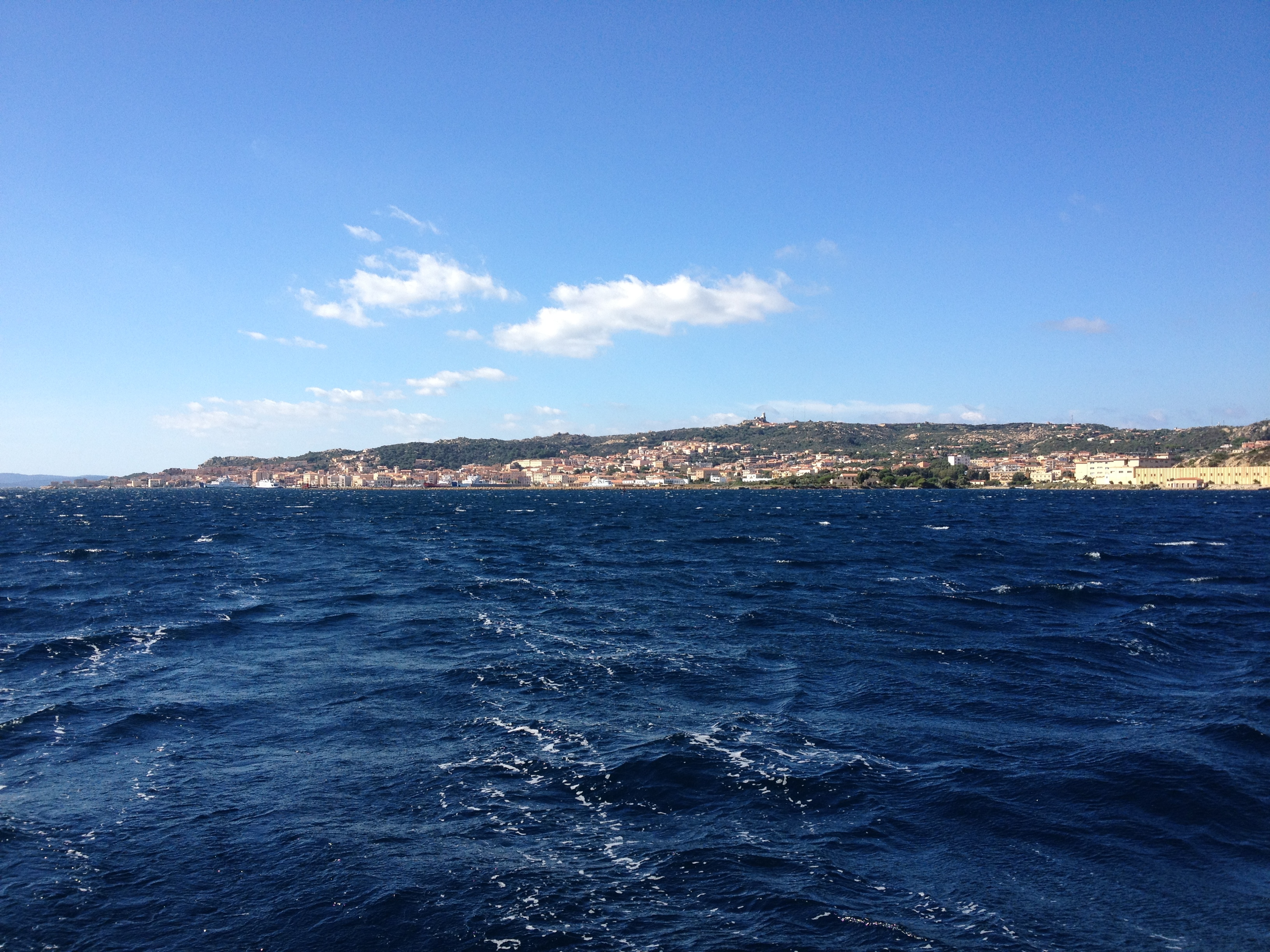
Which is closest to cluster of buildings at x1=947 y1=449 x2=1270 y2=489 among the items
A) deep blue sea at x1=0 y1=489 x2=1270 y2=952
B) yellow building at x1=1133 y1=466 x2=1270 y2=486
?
yellow building at x1=1133 y1=466 x2=1270 y2=486

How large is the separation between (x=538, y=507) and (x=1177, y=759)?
359ft

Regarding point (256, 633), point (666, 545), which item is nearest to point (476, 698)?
point (256, 633)

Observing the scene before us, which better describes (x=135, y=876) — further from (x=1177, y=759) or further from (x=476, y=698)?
(x=1177, y=759)

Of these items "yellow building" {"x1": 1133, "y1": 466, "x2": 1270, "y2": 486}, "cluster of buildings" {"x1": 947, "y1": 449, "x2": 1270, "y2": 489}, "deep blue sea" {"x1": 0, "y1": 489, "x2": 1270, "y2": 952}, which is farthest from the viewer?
"cluster of buildings" {"x1": 947, "y1": 449, "x2": 1270, "y2": 489}

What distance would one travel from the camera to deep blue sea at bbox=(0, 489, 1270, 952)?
7906 millimetres

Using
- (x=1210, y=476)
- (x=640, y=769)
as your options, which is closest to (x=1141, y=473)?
(x=1210, y=476)

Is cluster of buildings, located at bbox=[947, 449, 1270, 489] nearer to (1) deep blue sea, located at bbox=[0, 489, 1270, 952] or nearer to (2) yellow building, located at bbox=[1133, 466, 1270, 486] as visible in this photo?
(2) yellow building, located at bbox=[1133, 466, 1270, 486]

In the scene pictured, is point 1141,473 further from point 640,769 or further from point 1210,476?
point 640,769

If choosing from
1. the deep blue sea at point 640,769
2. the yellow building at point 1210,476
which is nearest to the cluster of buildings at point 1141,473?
the yellow building at point 1210,476

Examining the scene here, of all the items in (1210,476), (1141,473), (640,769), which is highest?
(640,769)

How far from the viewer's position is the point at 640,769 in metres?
11.8

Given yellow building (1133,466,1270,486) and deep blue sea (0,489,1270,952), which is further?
yellow building (1133,466,1270,486)

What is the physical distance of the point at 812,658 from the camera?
61.9ft

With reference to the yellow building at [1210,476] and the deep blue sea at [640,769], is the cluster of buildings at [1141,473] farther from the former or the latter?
the deep blue sea at [640,769]
